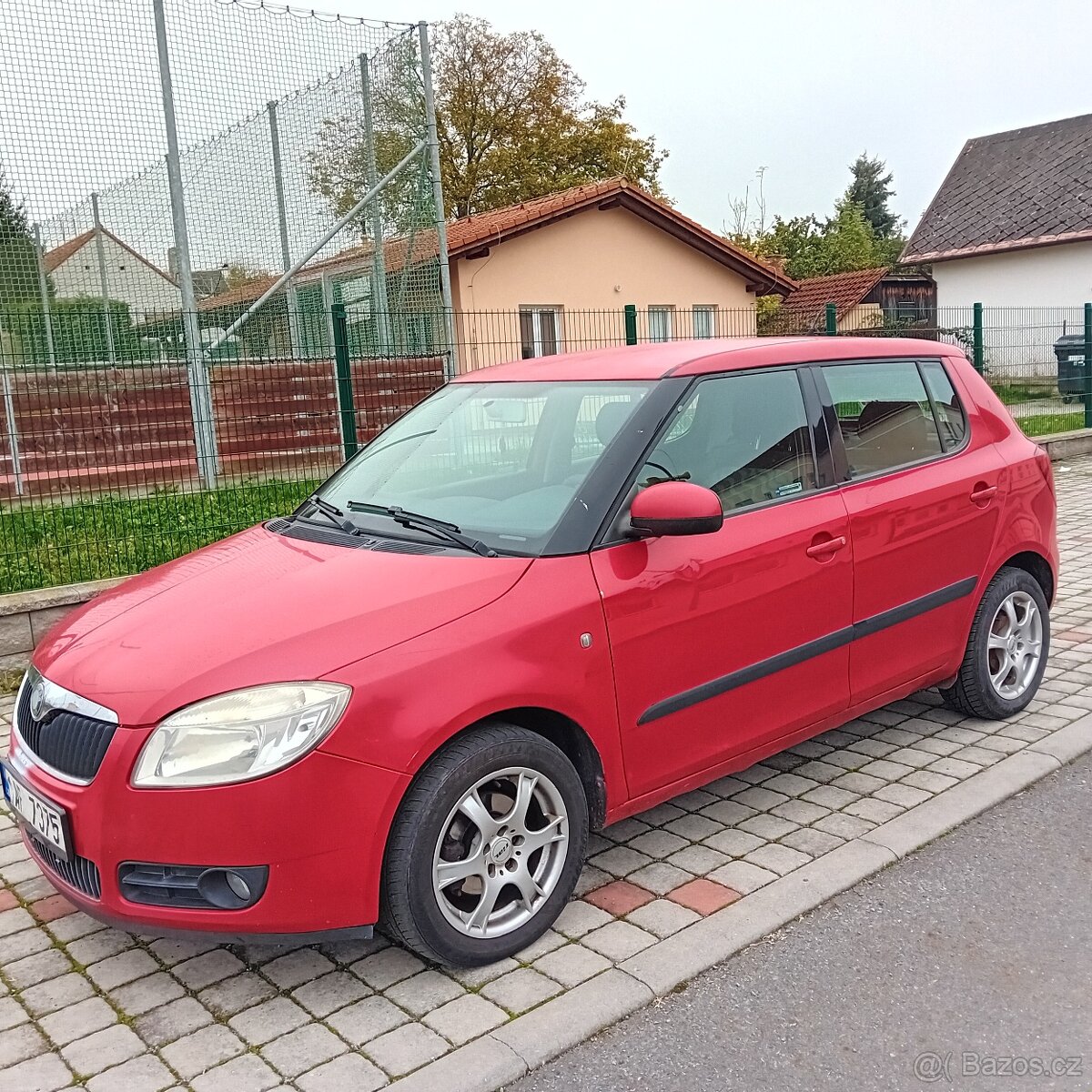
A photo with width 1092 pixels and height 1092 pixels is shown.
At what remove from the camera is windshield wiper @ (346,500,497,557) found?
3355 mm

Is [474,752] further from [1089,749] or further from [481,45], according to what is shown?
[481,45]

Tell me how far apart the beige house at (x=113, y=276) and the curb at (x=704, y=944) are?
298 inches

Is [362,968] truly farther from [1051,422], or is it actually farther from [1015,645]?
[1051,422]

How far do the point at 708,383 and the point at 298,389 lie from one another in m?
4.41

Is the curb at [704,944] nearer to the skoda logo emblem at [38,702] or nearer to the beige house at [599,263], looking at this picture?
the skoda logo emblem at [38,702]

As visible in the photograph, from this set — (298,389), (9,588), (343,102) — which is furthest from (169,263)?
(9,588)

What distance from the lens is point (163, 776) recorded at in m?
2.73

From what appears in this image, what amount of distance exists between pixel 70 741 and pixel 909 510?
9.95ft

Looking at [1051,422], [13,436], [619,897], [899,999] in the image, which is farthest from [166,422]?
[1051,422]

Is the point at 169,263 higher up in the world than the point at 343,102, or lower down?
lower down

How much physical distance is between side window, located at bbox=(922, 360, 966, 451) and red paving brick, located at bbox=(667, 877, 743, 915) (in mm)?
2157

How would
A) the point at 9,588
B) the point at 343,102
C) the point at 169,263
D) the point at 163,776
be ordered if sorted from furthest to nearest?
the point at 343,102 → the point at 169,263 → the point at 9,588 → the point at 163,776

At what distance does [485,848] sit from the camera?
3.04 m

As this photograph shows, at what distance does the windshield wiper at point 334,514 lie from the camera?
3.73 m
